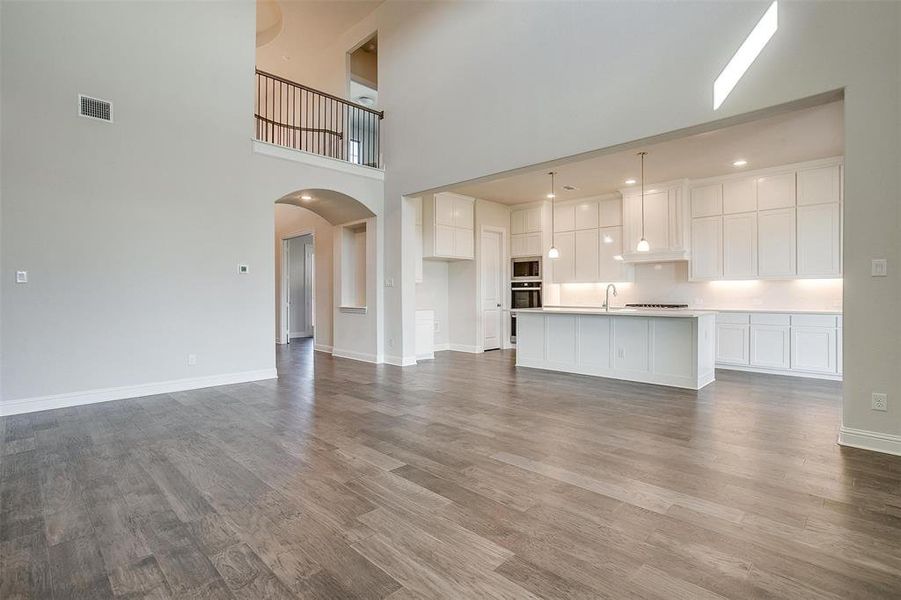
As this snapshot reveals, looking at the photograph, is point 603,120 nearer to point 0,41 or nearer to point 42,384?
point 0,41

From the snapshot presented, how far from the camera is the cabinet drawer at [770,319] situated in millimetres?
5891

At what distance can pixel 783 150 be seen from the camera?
540cm

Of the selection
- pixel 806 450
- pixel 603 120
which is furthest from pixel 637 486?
pixel 603 120

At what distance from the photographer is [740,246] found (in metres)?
6.47

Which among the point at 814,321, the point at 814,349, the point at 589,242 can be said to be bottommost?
the point at 814,349

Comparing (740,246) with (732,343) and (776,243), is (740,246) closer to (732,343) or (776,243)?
(776,243)

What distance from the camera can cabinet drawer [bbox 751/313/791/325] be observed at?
589 centimetres

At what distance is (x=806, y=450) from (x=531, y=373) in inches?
128

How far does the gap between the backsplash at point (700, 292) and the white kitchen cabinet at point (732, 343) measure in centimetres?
60

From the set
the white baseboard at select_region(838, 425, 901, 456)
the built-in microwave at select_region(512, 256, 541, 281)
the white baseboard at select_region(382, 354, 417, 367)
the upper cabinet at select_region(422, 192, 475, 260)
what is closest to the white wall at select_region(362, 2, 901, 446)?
the white baseboard at select_region(838, 425, 901, 456)

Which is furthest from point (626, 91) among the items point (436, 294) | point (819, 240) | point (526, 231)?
point (436, 294)

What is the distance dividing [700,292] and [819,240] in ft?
5.44

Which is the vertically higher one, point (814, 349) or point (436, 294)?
point (436, 294)

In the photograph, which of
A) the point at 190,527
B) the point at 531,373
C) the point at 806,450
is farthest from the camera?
the point at 531,373
